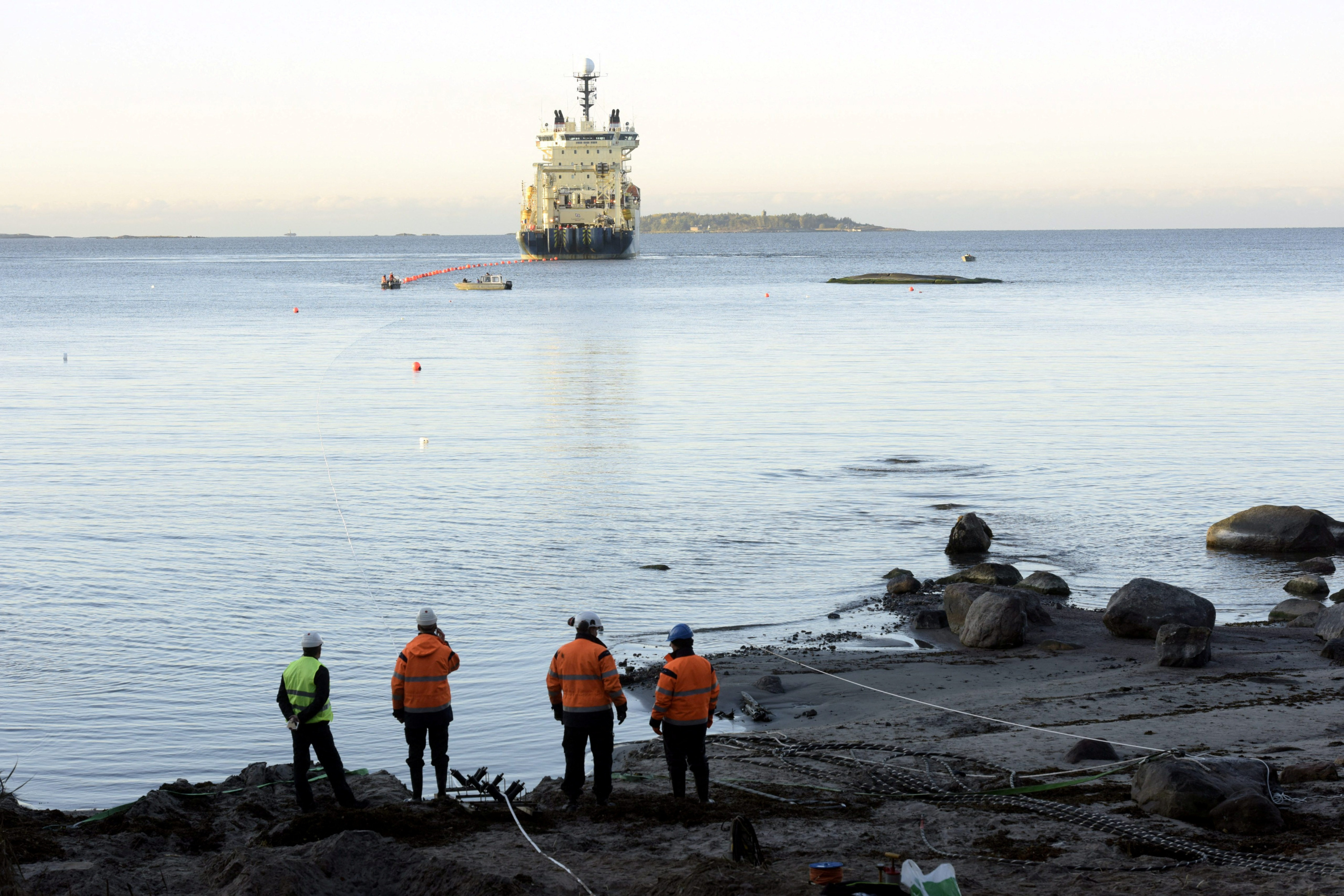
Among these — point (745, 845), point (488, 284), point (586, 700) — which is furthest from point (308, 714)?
point (488, 284)

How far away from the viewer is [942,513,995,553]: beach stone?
1977 centimetres

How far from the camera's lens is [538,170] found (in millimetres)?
139875

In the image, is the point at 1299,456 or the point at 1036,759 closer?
the point at 1036,759

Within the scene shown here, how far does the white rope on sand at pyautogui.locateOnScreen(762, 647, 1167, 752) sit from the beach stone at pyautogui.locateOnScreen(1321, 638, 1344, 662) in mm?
A: 4401

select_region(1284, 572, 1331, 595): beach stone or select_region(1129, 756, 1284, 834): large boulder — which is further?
select_region(1284, 572, 1331, 595): beach stone

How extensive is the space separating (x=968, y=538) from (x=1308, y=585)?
15.6 feet

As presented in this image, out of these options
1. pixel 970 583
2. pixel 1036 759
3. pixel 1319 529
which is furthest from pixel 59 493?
pixel 1319 529

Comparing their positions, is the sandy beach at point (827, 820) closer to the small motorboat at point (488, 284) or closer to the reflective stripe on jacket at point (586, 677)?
the reflective stripe on jacket at point (586, 677)

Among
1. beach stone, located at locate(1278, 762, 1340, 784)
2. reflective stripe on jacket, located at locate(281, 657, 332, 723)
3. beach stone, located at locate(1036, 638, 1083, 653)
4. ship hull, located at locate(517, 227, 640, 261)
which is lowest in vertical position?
beach stone, located at locate(1036, 638, 1083, 653)

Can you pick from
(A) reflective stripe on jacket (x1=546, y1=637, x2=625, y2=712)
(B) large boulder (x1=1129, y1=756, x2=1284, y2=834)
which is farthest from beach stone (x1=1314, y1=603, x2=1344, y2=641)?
(A) reflective stripe on jacket (x1=546, y1=637, x2=625, y2=712)

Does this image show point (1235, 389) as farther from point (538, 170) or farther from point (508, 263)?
point (508, 263)

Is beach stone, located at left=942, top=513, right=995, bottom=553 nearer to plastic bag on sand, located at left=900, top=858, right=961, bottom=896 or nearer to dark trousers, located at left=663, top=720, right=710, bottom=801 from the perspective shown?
dark trousers, located at left=663, top=720, right=710, bottom=801

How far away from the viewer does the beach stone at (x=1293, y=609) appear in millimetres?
15992

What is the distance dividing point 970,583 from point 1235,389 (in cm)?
2715
